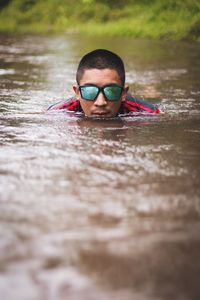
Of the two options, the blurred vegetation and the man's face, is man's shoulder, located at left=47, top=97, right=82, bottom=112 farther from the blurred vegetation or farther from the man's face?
the blurred vegetation

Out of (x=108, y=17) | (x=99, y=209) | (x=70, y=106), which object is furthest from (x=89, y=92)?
(x=108, y=17)

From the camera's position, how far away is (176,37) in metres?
12.9

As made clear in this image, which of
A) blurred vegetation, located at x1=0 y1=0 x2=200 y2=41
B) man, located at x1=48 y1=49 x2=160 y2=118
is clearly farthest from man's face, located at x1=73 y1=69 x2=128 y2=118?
blurred vegetation, located at x1=0 y1=0 x2=200 y2=41

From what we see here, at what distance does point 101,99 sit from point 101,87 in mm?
93

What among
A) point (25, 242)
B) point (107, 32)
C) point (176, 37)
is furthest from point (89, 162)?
point (107, 32)

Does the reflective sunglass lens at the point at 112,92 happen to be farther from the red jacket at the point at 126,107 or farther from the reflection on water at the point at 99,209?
the reflection on water at the point at 99,209

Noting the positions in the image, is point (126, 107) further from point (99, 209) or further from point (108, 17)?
point (108, 17)

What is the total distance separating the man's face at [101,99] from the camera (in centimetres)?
351

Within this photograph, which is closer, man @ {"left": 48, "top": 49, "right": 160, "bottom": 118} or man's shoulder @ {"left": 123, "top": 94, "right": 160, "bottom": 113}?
man @ {"left": 48, "top": 49, "right": 160, "bottom": 118}

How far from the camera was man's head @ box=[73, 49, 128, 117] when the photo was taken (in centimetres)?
353

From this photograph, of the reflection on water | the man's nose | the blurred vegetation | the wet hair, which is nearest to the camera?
the reflection on water

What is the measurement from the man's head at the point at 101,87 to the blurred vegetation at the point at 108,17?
7.02m

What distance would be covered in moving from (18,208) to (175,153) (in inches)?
37.1

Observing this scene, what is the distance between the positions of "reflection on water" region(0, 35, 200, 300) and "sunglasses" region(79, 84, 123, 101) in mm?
327
